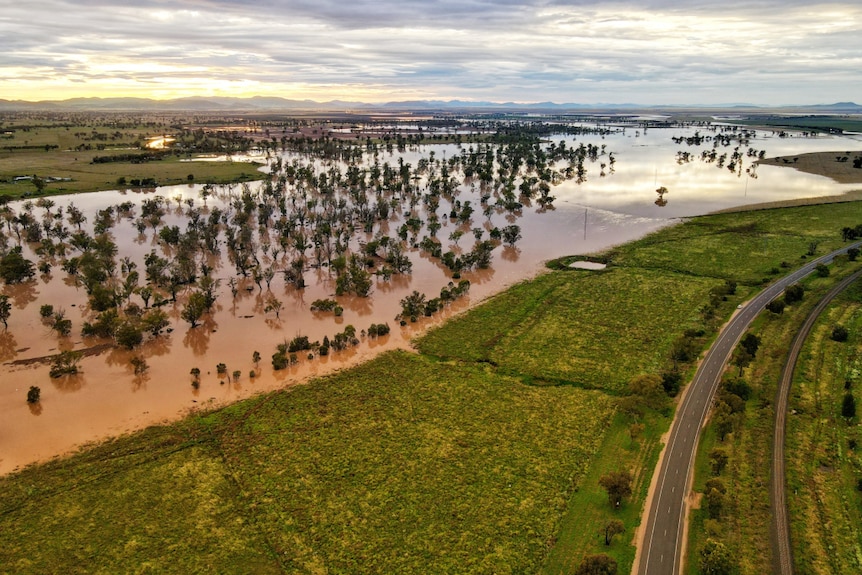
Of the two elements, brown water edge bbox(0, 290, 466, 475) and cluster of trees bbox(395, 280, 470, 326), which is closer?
brown water edge bbox(0, 290, 466, 475)

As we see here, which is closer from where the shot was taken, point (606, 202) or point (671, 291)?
point (671, 291)

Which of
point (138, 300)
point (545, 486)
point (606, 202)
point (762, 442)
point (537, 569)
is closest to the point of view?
point (537, 569)

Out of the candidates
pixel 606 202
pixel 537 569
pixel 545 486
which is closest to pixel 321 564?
pixel 537 569

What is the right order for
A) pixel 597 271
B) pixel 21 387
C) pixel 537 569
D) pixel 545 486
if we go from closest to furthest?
pixel 537 569 → pixel 545 486 → pixel 21 387 → pixel 597 271

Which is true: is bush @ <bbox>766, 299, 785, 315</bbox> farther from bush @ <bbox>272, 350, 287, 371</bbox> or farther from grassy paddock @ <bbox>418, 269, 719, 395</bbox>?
bush @ <bbox>272, 350, 287, 371</bbox>

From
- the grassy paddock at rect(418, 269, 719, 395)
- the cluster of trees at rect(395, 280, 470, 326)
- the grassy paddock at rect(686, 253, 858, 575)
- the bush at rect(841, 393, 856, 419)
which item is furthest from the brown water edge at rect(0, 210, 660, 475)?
the bush at rect(841, 393, 856, 419)

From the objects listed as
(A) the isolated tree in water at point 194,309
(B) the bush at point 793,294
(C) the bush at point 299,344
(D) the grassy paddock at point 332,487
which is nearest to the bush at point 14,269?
(A) the isolated tree in water at point 194,309

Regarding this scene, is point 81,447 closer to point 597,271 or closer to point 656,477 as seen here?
point 656,477

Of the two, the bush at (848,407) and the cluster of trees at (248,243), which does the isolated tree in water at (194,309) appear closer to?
the cluster of trees at (248,243)
